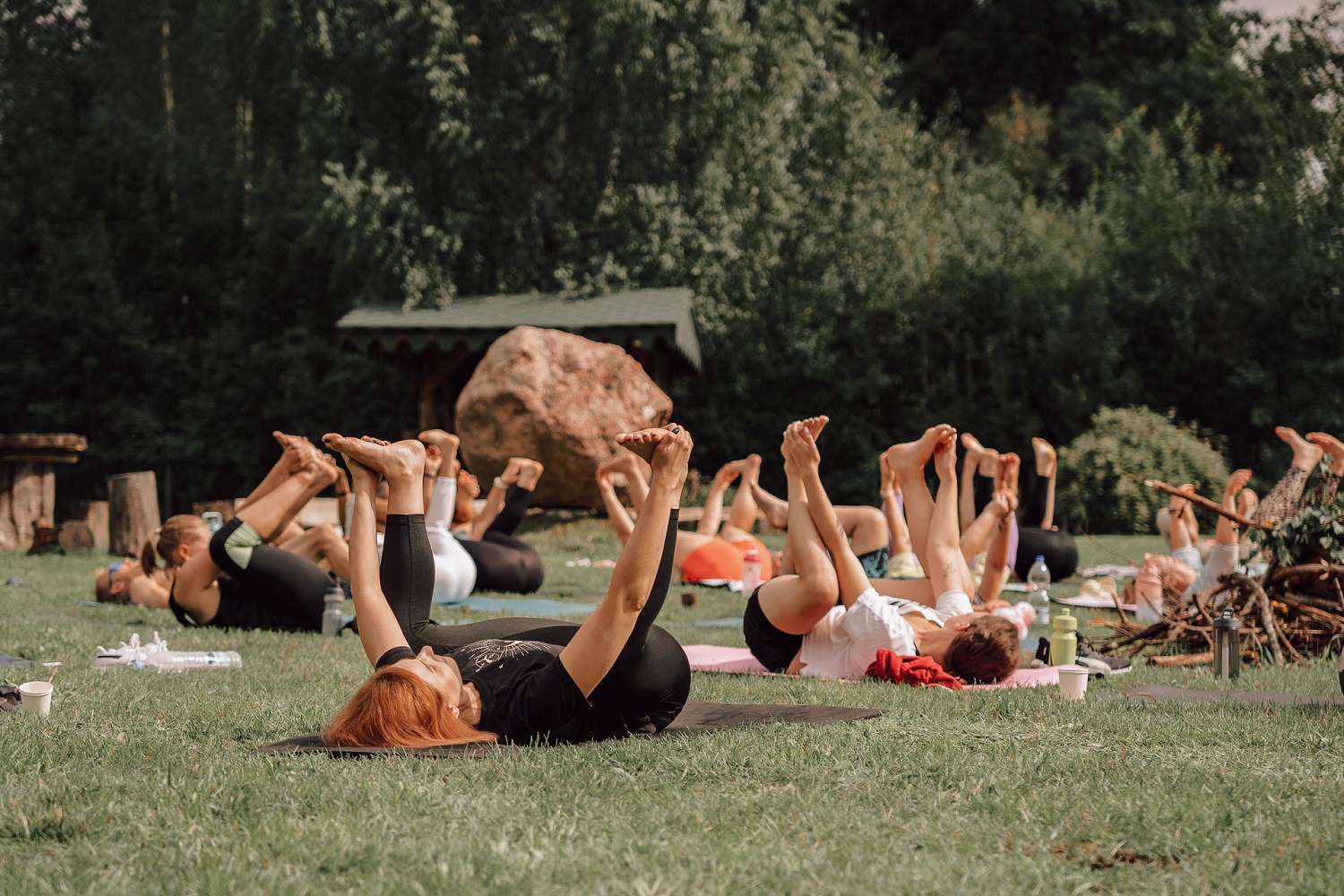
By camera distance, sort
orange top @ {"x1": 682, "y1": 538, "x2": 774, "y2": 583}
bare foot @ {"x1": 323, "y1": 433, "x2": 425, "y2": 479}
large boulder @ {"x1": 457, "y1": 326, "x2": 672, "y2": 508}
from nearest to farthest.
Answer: bare foot @ {"x1": 323, "y1": 433, "x2": 425, "y2": 479}, orange top @ {"x1": 682, "y1": 538, "x2": 774, "y2": 583}, large boulder @ {"x1": 457, "y1": 326, "x2": 672, "y2": 508}

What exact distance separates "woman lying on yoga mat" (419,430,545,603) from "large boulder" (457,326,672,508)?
5.01 m

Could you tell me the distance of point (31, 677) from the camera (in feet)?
19.6

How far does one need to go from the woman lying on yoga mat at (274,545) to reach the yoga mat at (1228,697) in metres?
4.30

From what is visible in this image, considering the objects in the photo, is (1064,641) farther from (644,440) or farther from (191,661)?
(191,661)

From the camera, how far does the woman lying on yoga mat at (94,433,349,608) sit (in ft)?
26.5

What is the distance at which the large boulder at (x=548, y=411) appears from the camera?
57.4 feet

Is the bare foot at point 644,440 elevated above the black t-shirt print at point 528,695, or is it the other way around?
the bare foot at point 644,440

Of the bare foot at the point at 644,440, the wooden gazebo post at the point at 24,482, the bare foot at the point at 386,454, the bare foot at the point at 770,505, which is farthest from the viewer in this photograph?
the wooden gazebo post at the point at 24,482

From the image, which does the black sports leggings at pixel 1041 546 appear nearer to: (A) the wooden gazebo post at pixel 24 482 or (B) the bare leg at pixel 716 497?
(B) the bare leg at pixel 716 497

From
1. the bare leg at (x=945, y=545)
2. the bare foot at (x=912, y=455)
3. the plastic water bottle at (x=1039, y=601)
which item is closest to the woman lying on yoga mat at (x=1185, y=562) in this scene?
the plastic water bottle at (x=1039, y=601)

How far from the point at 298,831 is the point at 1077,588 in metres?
10.2

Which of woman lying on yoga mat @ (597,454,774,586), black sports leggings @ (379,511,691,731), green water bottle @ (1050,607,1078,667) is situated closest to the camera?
black sports leggings @ (379,511,691,731)

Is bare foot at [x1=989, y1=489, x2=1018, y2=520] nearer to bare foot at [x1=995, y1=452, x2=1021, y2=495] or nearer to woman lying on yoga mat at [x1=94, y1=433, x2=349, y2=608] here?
bare foot at [x1=995, y1=452, x2=1021, y2=495]

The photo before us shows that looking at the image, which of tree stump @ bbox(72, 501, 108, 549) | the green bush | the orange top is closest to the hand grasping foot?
the orange top
